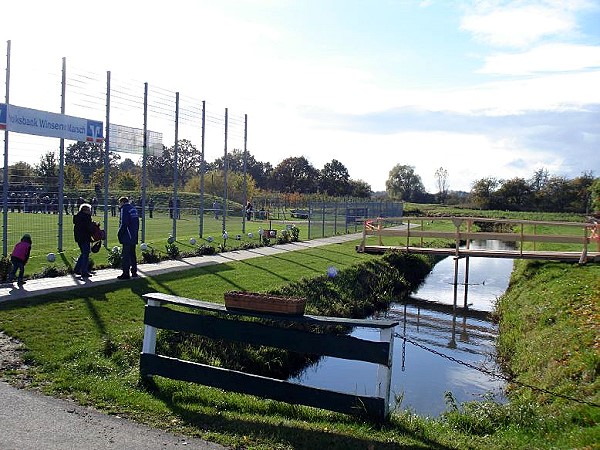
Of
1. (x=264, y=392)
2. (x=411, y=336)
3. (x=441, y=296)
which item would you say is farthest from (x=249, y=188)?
(x=264, y=392)

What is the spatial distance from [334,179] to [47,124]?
275 feet

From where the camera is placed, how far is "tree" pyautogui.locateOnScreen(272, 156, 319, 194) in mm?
102188

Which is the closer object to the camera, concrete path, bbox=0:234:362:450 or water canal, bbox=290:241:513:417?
concrete path, bbox=0:234:362:450

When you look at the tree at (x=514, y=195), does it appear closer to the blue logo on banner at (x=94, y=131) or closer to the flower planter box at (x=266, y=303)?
the blue logo on banner at (x=94, y=131)

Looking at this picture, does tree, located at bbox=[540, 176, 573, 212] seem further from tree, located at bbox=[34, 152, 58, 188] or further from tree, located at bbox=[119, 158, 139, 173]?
tree, located at bbox=[34, 152, 58, 188]

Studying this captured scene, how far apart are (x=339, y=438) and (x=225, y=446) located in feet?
3.46

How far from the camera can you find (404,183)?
11525 cm

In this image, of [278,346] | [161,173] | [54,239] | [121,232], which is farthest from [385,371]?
→ [161,173]

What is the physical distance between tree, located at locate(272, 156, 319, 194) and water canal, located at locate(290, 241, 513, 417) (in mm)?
77876

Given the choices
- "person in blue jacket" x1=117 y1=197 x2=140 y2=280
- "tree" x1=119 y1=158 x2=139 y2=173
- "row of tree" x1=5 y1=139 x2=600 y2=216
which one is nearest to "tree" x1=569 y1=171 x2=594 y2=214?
"row of tree" x1=5 y1=139 x2=600 y2=216

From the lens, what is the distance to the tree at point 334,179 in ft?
315

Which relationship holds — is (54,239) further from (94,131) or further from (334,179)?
(334,179)

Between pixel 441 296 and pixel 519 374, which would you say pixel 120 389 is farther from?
pixel 441 296

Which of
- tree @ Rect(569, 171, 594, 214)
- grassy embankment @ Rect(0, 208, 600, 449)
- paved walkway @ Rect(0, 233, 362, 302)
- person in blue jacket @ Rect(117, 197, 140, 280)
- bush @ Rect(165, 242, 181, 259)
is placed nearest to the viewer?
grassy embankment @ Rect(0, 208, 600, 449)
